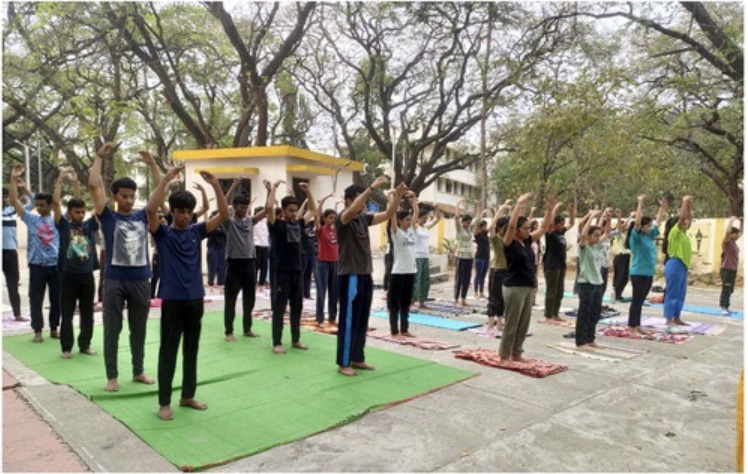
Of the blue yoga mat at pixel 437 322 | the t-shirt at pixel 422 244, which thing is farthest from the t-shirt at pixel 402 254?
the t-shirt at pixel 422 244

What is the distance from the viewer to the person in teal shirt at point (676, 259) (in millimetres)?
7465

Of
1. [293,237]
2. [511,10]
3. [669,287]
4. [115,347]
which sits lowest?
[115,347]

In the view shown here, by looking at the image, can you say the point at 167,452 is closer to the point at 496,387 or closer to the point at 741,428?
the point at 496,387

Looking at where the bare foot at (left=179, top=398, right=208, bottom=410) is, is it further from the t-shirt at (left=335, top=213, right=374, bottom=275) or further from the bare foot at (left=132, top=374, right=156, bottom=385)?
the t-shirt at (left=335, top=213, right=374, bottom=275)

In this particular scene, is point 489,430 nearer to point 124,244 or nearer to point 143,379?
point 143,379

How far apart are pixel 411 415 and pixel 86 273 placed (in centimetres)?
349

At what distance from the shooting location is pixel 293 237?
20.0 feet

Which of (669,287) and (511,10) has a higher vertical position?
(511,10)

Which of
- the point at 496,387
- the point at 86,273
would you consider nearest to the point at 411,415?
the point at 496,387

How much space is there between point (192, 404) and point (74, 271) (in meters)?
2.17

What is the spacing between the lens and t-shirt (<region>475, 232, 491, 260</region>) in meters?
9.86

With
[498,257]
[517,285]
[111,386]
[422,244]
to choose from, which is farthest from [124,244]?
[422,244]

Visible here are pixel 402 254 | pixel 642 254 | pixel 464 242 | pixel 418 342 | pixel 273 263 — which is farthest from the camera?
pixel 464 242

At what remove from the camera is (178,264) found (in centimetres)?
407
